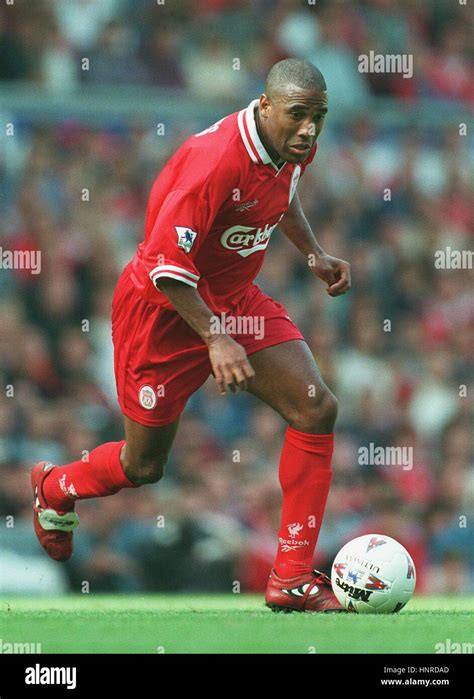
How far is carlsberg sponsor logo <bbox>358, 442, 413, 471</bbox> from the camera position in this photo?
11.5 m

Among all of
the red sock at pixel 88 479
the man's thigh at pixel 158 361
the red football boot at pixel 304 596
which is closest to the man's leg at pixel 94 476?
the red sock at pixel 88 479

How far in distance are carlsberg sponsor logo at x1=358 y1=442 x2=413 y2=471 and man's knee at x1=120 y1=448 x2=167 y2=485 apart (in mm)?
4736

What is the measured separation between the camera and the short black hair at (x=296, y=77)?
237 inches

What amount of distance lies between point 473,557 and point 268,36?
5.51 metres

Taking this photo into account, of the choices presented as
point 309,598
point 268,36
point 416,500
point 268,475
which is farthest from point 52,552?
point 268,36

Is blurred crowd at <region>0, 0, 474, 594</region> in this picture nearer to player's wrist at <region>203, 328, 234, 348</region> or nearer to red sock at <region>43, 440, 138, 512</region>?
red sock at <region>43, 440, 138, 512</region>

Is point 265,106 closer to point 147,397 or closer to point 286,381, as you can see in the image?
point 286,381

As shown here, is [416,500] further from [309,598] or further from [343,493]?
[309,598]

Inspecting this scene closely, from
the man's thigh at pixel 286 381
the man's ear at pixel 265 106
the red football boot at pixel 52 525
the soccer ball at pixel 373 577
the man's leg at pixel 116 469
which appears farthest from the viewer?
the red football boot at pixel 52 525

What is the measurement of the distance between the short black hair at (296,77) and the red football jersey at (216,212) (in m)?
0.25

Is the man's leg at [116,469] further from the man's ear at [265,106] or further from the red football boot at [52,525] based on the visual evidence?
the man's ear at [265,106]

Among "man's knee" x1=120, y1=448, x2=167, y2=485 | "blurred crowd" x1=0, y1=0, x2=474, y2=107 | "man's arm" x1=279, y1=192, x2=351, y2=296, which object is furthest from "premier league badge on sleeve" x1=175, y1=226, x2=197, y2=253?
"blurred crowd" x1=0, y1=0, x2=474, y2=107

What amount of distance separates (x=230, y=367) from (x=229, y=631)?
1072 millimetres

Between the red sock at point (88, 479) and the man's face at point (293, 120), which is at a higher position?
the man's face at point (293, 120)
